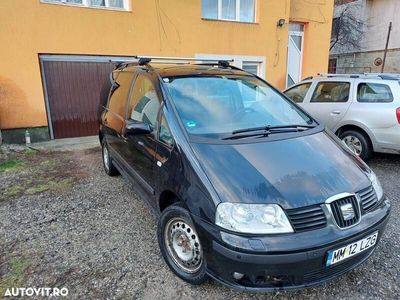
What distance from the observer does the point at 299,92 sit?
655 cm

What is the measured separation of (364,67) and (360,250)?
956 inches

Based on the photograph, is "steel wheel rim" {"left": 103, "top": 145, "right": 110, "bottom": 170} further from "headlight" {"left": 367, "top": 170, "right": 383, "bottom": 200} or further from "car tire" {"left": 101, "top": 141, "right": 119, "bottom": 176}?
"headlight" {"left": 367, "top": 170, "right": 383, "bottom": 200}

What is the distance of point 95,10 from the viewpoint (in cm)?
714

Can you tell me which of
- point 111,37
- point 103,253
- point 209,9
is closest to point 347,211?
point 103,253

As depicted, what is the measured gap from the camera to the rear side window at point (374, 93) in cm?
514

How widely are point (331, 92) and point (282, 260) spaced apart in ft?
16.1

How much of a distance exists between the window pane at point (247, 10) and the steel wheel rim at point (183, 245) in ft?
28.2

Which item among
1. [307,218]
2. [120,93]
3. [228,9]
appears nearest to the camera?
[307,218]

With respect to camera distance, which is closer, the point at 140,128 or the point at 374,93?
the point at 140,128

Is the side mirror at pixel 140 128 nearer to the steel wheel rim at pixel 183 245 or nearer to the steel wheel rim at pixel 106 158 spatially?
the steel wheel rim at pixel 183 245

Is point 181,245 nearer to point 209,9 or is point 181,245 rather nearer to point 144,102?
point 144,102

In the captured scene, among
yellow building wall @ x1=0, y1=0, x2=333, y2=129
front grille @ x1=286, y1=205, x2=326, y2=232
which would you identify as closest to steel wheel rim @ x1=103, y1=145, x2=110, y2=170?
yellow building wall @ x1=0, y1=0, x2=333, y2=129

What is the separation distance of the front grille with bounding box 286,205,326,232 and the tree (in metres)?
23.2

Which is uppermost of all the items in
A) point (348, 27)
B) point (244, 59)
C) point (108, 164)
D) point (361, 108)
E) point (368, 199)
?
point (348, 27)
